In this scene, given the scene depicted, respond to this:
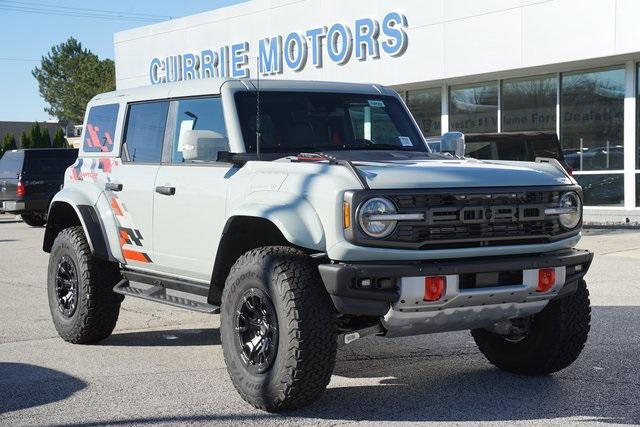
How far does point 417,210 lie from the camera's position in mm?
4996

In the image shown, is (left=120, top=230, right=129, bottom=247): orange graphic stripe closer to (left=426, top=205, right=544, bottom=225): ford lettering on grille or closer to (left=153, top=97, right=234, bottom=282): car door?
(left=153, top=97, right=234, bottom=282): car door

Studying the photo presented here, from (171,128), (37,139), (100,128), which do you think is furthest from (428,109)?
(37,139)

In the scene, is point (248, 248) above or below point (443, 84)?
below

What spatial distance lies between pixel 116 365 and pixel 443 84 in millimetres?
A: 17631

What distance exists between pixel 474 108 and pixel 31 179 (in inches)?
424

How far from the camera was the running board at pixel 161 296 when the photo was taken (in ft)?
19.9

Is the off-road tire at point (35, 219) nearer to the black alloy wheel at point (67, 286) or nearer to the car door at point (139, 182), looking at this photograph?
the black alloy wheel at point (67, 286)

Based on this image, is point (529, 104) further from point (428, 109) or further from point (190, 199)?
point (190, 199)

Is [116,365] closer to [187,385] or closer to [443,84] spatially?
[187,385]

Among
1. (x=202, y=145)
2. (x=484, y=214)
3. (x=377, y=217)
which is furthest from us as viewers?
(x=202, y=145)

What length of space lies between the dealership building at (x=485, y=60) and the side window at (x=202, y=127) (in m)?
13.5

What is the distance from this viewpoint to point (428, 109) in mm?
23859

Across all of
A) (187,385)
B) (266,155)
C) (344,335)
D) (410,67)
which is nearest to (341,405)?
(344,335)

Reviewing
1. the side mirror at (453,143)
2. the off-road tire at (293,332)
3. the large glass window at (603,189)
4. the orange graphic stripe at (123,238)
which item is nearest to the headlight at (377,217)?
the off-road tire at (293,332)
